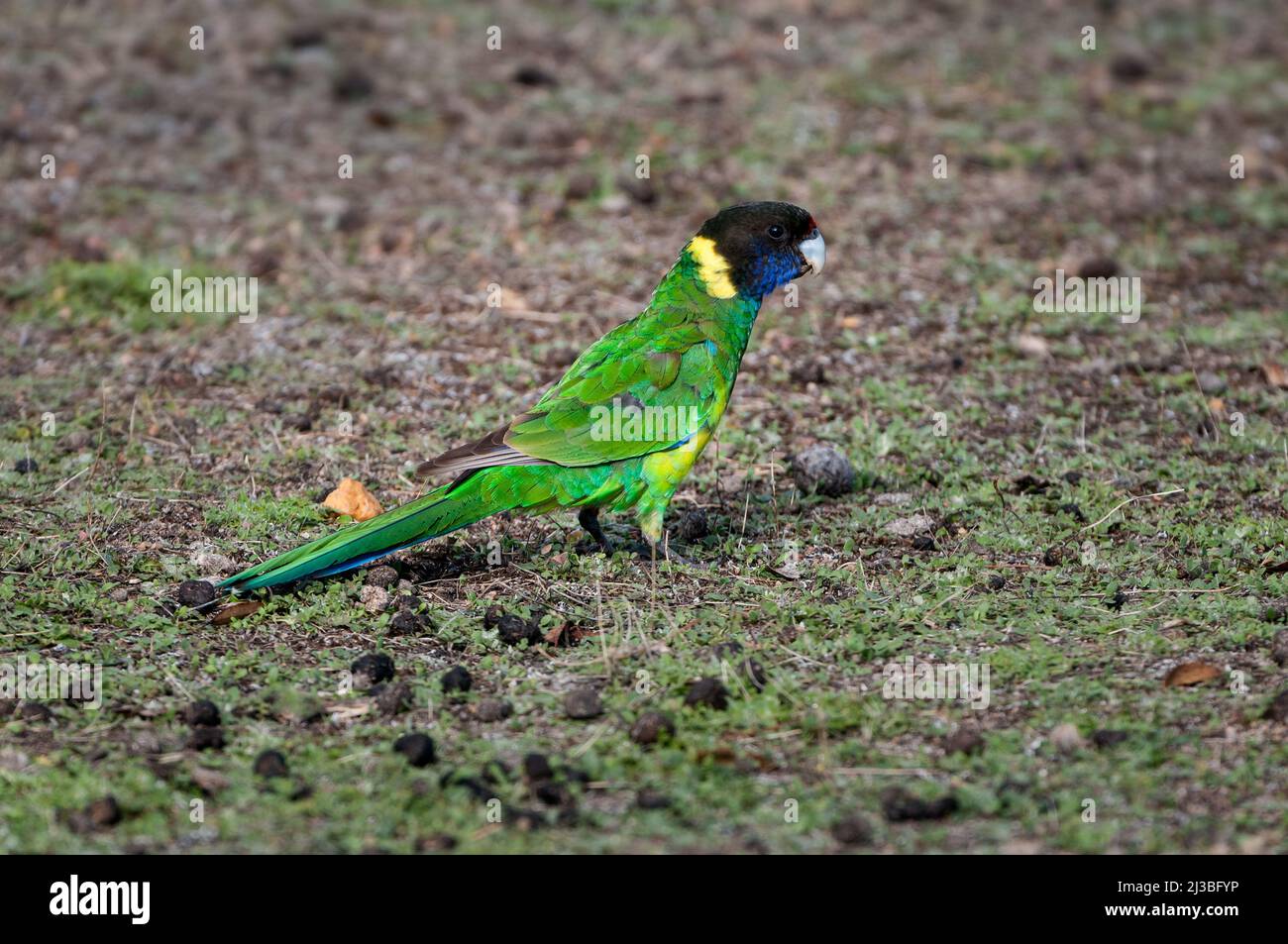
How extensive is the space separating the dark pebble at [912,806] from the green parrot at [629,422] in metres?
1.86

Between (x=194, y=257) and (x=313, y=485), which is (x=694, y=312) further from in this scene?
(x=194, y=257)

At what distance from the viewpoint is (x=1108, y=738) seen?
4281 millimetres

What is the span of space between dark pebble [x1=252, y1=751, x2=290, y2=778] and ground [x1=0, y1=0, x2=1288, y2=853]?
0.01m

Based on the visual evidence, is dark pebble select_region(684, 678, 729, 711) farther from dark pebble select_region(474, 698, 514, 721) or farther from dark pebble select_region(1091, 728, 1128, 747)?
dark pebble select_region(1091, 728, 1128, 747)

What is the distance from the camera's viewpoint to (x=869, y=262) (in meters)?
8.45

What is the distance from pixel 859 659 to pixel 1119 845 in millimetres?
1270

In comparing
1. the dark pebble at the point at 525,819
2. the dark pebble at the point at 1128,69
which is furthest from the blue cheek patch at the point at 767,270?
the dark pebble at the point at 1128,69

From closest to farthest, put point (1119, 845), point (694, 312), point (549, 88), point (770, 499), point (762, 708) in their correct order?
point (1119, 845) → point (762, 708) → point (694, 312) → point (770, 499) → point (549, 88)

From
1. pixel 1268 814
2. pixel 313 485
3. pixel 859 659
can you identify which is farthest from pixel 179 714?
pixel 1268 814

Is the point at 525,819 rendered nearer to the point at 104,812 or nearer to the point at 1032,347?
the point at 104,812

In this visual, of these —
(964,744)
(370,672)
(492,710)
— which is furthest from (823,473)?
(370,672)

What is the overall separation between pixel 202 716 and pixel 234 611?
780 millimetres

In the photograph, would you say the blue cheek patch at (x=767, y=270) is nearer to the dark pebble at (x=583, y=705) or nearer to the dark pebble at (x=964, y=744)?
the dark pebble at (x=583, y=705)

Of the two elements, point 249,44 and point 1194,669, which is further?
point 249,44
